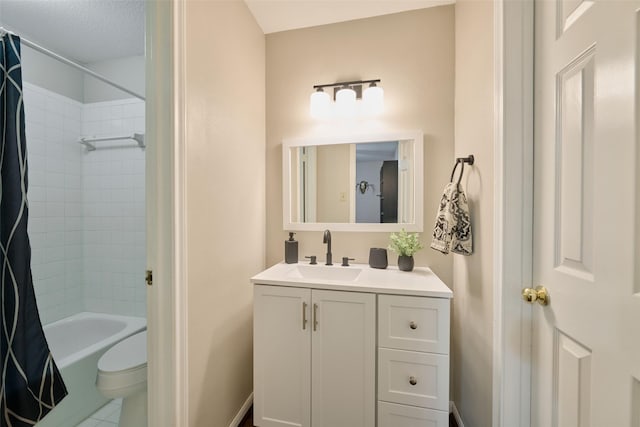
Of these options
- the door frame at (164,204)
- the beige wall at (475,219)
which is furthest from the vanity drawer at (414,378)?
the door frame at (164,204)

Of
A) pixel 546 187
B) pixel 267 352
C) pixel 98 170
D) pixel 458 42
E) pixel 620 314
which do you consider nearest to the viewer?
pixel 620 314

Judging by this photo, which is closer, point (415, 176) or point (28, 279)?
point (28, 279)

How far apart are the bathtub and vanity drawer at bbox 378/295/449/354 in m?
1.74

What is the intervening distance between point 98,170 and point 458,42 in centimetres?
275

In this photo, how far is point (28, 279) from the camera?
1.12 metres

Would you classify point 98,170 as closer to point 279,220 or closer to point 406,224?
point 279,220

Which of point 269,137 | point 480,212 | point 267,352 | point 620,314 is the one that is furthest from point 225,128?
point 620,314

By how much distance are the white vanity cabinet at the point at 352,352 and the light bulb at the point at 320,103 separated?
1.11m

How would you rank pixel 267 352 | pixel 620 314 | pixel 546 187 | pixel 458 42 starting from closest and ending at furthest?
pixel 620 314
pixel 546 187
pixel 267 352
pixel 458 42

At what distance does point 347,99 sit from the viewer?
5.62ft

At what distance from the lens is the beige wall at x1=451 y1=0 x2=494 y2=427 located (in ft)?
3.57

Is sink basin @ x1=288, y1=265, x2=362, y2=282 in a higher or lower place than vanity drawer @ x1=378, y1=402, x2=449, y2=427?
higher

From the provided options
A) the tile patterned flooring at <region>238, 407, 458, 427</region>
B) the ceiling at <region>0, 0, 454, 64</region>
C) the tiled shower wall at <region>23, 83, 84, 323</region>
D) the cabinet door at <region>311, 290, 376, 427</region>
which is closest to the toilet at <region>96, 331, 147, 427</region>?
the tile patterned flooring at <region>238, 407, 458, 427</region>

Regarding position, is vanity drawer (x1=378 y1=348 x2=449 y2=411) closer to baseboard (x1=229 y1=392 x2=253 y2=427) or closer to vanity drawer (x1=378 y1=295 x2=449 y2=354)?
vanity drawer (x1=378 y1=295 x2=449 y2=354)
